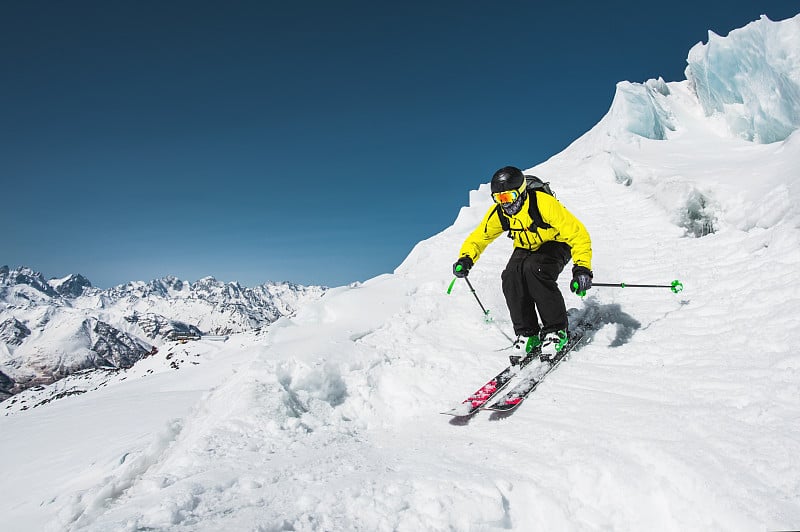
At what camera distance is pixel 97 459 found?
5.69 m

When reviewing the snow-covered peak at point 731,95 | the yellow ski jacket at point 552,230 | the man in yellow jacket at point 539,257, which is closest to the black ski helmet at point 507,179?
the man in yellow jacket at point 539,257

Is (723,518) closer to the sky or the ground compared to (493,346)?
closer to the ground

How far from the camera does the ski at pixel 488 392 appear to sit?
4.34 m

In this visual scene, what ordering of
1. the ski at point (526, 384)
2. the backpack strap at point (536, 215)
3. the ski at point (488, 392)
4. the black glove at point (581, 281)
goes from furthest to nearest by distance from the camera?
1. the backpack strap at point (536, 215)
2. the black glove at point (581, 281)
3. the ski at point (488, 392)
4. the ski at point (526, 384)

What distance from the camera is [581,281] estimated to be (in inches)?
204

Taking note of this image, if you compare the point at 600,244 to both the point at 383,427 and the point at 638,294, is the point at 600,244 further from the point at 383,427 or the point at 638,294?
the point at 383,427

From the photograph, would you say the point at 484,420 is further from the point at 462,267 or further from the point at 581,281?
the point at 462,267

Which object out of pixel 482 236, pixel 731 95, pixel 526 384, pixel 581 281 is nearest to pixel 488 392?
pixel 526 384

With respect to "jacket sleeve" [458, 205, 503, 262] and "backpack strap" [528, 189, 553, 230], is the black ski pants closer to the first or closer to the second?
"backpack strap" [528, 189, 553, 230]

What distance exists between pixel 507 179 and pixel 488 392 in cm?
261

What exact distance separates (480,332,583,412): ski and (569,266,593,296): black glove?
808mm

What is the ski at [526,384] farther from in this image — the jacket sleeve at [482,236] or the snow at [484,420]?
the jacket sleeve at [482,236]

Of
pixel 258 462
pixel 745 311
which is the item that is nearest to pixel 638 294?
pixel 745 311

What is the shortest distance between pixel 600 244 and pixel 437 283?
4.84 meters
